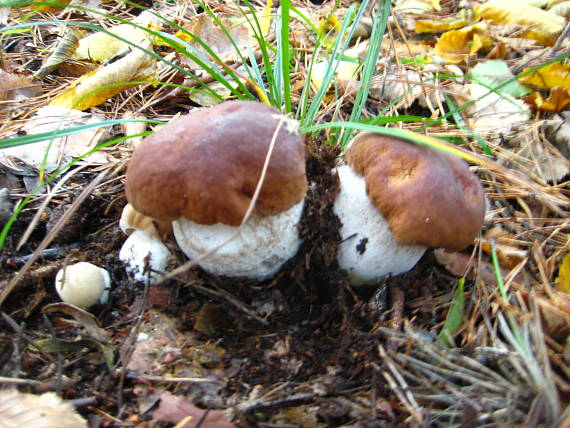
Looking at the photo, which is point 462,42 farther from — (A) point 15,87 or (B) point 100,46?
(A) point 15,87

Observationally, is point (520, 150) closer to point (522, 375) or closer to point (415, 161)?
point (415, 161)

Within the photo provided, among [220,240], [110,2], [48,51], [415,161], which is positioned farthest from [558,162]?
[110,2]

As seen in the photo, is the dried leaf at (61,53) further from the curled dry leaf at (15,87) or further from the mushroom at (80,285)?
the mushroom at (80,285)

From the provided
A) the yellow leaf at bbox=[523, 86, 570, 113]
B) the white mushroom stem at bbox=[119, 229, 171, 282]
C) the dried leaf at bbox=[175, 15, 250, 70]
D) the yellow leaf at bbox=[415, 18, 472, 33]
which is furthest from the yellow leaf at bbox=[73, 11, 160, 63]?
the yellow leaf at bbox=[523, 86, 570, 113]

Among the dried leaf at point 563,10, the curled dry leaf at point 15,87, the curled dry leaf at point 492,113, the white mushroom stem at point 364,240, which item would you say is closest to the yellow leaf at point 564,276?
the white mushroom stem at point 364,240

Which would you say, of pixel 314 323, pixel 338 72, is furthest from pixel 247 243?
pixel 338 72

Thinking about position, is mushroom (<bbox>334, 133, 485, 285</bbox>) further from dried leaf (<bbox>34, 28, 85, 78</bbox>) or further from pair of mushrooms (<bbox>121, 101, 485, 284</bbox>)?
dried leaf (<bbox>34, 28, 85, 78</bbox>)
